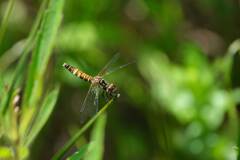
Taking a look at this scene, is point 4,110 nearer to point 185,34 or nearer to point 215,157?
point 215,157

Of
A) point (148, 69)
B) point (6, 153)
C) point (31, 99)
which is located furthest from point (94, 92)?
point (148, 69)

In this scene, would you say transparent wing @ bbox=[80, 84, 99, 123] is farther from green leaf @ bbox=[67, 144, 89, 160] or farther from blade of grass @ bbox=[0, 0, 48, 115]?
green leaf @ bbox=[67, 144, 89, 160]

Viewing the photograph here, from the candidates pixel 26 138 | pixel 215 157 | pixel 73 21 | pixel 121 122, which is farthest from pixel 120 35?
pixel 26 138

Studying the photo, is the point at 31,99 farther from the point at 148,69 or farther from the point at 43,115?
the point at 148,69

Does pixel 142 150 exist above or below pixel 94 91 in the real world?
above

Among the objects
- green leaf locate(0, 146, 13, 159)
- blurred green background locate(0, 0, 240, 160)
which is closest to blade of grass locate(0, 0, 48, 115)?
green leaf locate(0, 146, 13, 159)

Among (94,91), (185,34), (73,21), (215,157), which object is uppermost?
(185,34)

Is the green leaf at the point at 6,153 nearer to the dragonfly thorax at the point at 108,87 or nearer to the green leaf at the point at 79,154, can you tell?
the green leaf at the point at 79,154
